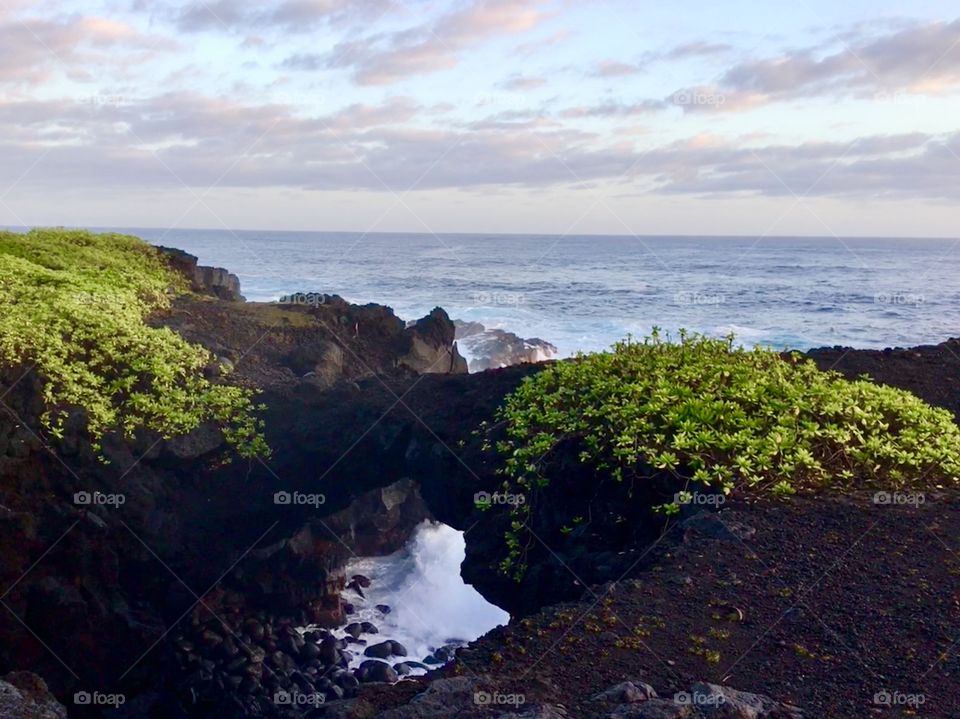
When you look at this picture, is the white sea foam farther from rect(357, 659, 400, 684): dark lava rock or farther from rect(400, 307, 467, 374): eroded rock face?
rect(400, 307, 467, 374): eroded rock face

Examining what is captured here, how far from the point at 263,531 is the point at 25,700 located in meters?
7.56

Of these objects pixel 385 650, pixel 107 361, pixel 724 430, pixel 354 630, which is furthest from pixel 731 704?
pixel 107 361

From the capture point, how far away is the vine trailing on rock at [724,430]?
9.59 m

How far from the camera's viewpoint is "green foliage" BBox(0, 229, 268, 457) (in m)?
13.1

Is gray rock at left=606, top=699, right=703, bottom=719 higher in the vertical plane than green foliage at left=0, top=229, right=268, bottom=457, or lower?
lower

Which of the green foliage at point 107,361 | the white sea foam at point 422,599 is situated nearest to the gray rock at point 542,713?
the green foliage at point 107,361

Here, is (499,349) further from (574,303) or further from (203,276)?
(574,303)

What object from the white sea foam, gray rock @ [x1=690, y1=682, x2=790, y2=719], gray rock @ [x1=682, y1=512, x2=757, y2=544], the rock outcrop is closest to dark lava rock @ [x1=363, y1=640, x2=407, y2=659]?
the white sea foam

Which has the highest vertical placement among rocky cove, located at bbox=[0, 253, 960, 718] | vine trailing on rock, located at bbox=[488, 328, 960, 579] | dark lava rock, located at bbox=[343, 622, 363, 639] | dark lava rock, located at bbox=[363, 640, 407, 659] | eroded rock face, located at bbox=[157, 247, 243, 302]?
eroded rock face, located at bbox=[157, 247, 243, 302]

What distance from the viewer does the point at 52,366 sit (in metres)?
13.2

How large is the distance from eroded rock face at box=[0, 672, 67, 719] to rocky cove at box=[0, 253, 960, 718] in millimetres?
4681

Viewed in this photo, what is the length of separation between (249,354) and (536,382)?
265 inches

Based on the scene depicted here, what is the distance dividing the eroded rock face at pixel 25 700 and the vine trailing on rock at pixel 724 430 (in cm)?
494

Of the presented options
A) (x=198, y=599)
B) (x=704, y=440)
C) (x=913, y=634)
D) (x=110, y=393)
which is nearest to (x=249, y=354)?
(x=110, y=393)
